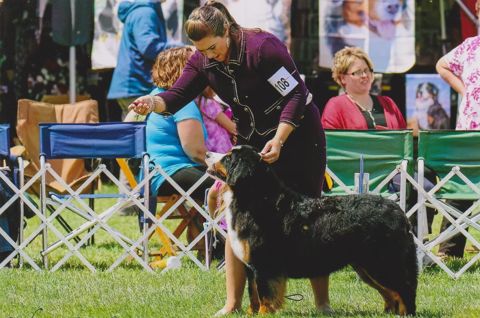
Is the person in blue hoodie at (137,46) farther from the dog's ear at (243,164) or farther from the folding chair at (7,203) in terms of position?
the dog's ear at (243,164)

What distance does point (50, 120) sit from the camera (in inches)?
362

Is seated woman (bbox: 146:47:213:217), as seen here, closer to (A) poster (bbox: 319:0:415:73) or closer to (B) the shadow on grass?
(B) the shadow on grass

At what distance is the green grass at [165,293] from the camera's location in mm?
5277

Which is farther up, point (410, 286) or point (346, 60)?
point (346, 60)

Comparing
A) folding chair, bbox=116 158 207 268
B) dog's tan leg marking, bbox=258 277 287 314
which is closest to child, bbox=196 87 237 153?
folding chair, bbox=116 158 207 268

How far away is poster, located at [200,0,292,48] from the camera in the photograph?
386 inches

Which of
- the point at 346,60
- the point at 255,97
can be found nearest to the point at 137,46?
→ the point at 346,60

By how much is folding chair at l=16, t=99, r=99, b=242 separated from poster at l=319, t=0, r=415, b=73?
2.32 meters

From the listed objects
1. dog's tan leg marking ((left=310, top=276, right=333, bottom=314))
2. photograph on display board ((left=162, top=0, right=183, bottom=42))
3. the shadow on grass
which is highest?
photograph on display board ((left=162, top=0, right=183, bottom=42))

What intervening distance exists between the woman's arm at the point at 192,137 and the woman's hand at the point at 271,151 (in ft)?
7.23

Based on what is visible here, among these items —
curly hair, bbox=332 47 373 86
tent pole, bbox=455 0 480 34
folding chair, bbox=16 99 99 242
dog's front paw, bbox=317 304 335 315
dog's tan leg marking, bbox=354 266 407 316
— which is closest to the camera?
dog's tan leg marking, bbox=354 266 407 316

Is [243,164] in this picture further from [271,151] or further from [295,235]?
Answer: [295,235]

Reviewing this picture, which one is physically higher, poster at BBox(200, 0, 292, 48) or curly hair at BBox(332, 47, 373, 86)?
poster at BBox(200, 0, 292, 48)

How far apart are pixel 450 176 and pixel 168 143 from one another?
189 cm
